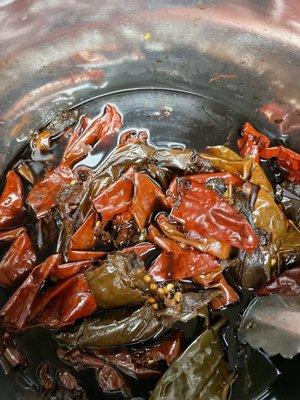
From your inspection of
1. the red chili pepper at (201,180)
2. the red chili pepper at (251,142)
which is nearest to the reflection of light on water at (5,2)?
the red chili pepper at (201,180)

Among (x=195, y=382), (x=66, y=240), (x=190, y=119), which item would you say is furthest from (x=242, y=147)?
(x=195, y=382)

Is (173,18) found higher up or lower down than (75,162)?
higher up

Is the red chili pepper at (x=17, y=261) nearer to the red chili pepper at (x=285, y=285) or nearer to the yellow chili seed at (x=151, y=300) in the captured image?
the yellow chili seed at (x=151, y=300)

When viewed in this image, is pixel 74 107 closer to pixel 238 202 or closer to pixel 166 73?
pixel 166 73

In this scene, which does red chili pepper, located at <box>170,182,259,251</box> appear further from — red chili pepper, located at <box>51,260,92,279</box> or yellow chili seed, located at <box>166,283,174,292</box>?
red chili pepper, located at <box>51,260,92,279</box>

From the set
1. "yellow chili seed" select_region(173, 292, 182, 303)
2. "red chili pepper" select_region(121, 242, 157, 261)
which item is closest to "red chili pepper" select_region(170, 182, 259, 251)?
"red chili pepper" select_region(121, 242, 157, 261)

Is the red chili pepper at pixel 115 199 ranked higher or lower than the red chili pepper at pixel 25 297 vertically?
higher
